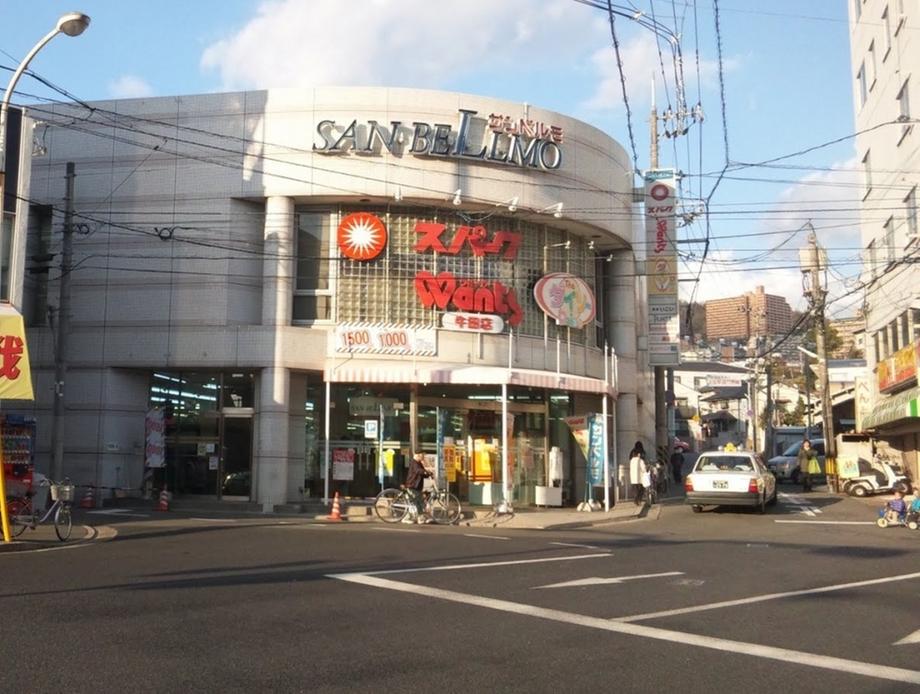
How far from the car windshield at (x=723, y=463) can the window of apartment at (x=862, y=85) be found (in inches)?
746

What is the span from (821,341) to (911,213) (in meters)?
6.71

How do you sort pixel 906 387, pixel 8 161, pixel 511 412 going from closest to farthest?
pixel 8 161
pixel 511 412
pixel 906 387

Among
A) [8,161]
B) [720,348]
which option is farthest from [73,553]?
[720,348]

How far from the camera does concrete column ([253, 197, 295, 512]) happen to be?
23438 millimetres

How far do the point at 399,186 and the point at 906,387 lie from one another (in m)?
20.4

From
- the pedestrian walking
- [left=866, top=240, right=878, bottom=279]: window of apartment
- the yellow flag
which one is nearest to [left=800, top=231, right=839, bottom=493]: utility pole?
the pedestrian walking

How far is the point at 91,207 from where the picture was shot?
2511 centimetres

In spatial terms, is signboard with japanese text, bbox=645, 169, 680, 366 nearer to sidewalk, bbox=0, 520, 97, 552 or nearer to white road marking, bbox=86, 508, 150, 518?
white road marking, bbox=86, 508, 150, 518

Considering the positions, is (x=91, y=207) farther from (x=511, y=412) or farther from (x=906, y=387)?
(x=906, y=387)

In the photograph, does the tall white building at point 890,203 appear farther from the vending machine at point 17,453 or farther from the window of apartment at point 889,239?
the vending machine at point 17,453

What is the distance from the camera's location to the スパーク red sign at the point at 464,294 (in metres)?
25.0

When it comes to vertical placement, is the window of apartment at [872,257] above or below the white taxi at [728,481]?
above

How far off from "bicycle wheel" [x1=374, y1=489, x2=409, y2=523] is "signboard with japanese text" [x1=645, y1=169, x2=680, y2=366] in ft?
48.6

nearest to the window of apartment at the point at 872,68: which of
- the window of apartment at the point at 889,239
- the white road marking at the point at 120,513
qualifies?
the window of apartment at the point at 889,239
